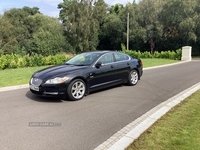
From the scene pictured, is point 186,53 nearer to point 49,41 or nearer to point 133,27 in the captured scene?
point 133,27

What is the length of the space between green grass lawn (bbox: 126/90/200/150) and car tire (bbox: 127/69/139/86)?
3.09 meters

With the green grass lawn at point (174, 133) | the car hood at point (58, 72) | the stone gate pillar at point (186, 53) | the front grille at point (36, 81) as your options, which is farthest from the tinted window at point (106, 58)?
the stone gate pillar at point (186, 53)

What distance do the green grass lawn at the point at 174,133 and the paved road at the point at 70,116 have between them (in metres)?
0.65

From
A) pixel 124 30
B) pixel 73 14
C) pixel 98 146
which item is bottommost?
pixel 98 146

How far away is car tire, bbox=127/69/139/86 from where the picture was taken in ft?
25.1

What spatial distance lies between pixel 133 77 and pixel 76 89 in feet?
9.84

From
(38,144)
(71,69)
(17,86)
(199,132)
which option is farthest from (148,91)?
(17,86)

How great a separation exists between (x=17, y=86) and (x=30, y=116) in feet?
11.9

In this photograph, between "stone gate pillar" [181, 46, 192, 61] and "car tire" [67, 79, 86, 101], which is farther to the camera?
"stone gate pillar" [181, 46, 192, 61]

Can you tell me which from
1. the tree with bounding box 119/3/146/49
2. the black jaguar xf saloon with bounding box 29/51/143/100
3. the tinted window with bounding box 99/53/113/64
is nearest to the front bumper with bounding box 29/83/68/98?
the black jaguar xf saloon with bounding box 29/51/143/100

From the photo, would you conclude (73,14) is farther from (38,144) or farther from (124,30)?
(38,144)

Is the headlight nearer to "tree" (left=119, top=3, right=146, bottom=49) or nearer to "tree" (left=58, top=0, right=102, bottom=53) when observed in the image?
"tree" (left=58, top=0, right=102, bottom=53)

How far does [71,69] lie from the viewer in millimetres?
5855

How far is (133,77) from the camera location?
25.7 feet
